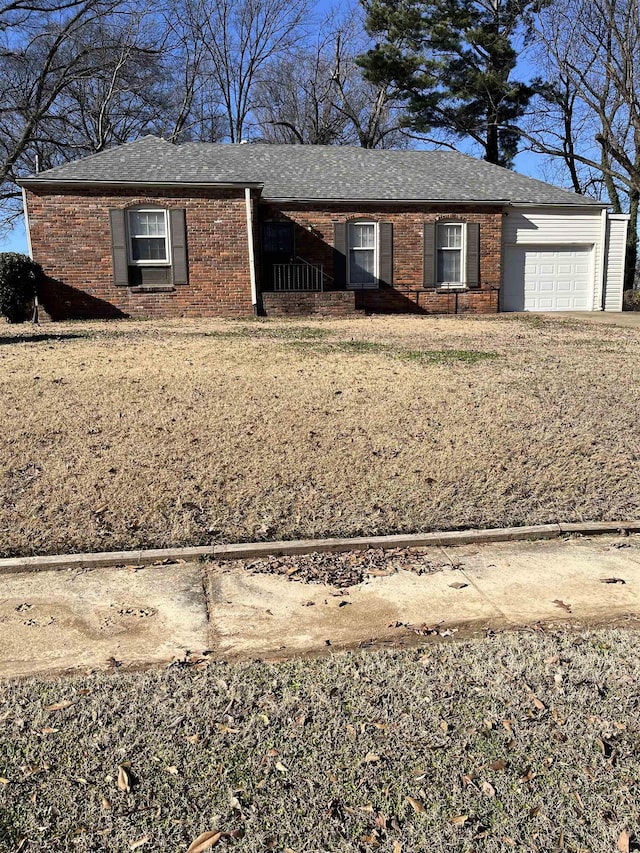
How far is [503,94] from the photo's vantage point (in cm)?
3102

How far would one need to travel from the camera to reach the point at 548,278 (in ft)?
69.7

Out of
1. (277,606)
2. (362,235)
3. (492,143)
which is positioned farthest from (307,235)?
(492,143)

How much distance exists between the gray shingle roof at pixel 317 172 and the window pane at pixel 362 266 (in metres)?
1.39

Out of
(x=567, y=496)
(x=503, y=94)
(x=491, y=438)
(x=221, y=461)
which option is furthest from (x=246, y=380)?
(x=503, y=94)

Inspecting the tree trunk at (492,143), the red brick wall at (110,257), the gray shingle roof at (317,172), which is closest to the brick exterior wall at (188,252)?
the red brick wall at (110,257)

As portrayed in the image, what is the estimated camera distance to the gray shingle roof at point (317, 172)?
1702 cm

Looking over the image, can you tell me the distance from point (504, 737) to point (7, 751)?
1.92 m

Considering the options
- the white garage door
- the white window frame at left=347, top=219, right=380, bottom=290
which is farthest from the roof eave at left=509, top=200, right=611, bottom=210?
the white window frame at left=347, top=219, right=380, bottom=290

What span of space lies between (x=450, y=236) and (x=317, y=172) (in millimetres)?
4222

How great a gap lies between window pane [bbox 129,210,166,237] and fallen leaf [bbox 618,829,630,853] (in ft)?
54.3

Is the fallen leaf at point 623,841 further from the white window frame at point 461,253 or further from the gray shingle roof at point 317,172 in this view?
the white window frame at point 461,253

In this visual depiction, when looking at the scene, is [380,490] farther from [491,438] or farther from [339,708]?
[339,708]

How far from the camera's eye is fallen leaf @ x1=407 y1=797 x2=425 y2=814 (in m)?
2.41

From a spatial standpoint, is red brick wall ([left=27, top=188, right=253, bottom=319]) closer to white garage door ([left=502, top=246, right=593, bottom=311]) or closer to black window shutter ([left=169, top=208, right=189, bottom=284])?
black window shutter ([left=169, top=208, right=189, bottom=284])
